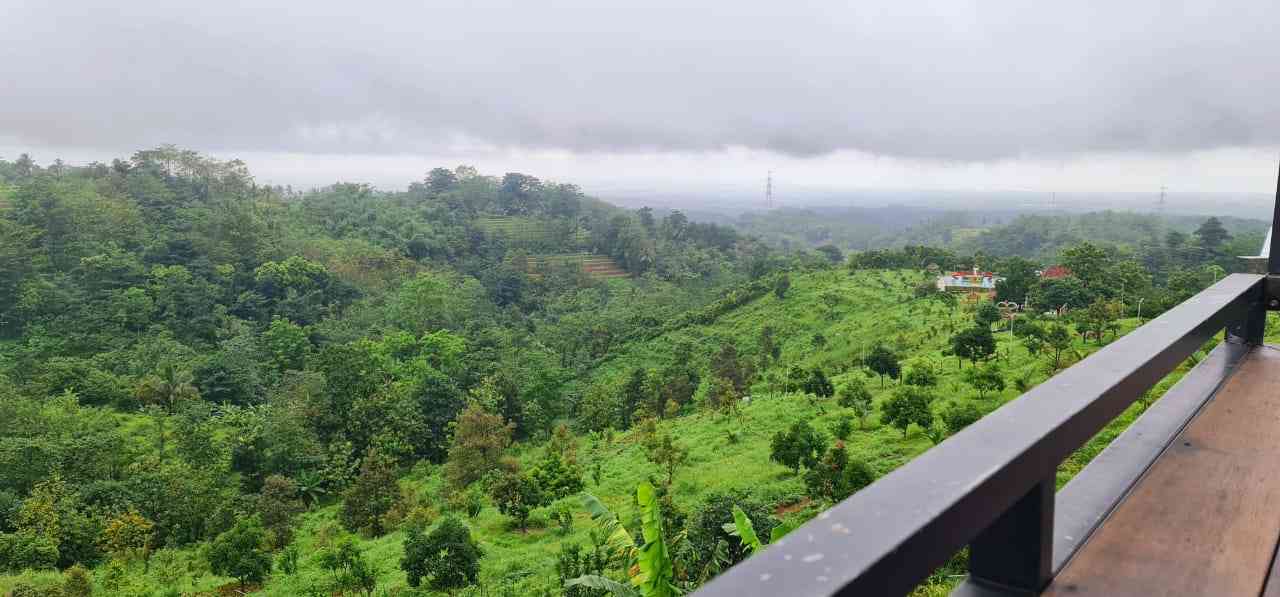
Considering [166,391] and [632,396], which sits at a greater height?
[166,391]

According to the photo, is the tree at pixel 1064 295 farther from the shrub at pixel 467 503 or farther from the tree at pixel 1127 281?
the shrub at pixel 467 503

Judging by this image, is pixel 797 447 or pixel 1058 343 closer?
pixel 797 447

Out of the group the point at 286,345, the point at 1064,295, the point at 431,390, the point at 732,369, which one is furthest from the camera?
the point at 286,345

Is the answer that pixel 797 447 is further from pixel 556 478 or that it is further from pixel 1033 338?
pixel 1033 338

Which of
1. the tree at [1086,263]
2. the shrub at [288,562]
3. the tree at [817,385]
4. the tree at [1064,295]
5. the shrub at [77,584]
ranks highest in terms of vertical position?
the tree at [1086,263]

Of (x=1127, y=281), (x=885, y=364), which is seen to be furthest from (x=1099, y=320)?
(x=1127, y=281)

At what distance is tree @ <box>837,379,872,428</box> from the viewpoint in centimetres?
1171

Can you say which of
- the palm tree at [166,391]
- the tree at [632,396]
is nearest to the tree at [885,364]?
the tree at [632,396]

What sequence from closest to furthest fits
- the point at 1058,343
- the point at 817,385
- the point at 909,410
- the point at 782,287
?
the point at 909,410 → the point at 1058,343 → the point at 817,385 → the point at 782,287

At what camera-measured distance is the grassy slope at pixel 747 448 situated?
32.2 ft

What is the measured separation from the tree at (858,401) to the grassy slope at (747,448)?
0.71 feet

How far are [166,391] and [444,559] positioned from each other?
1313 centimetres

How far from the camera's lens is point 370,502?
12.6 metres

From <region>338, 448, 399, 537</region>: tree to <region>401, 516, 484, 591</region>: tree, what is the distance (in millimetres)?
3957
